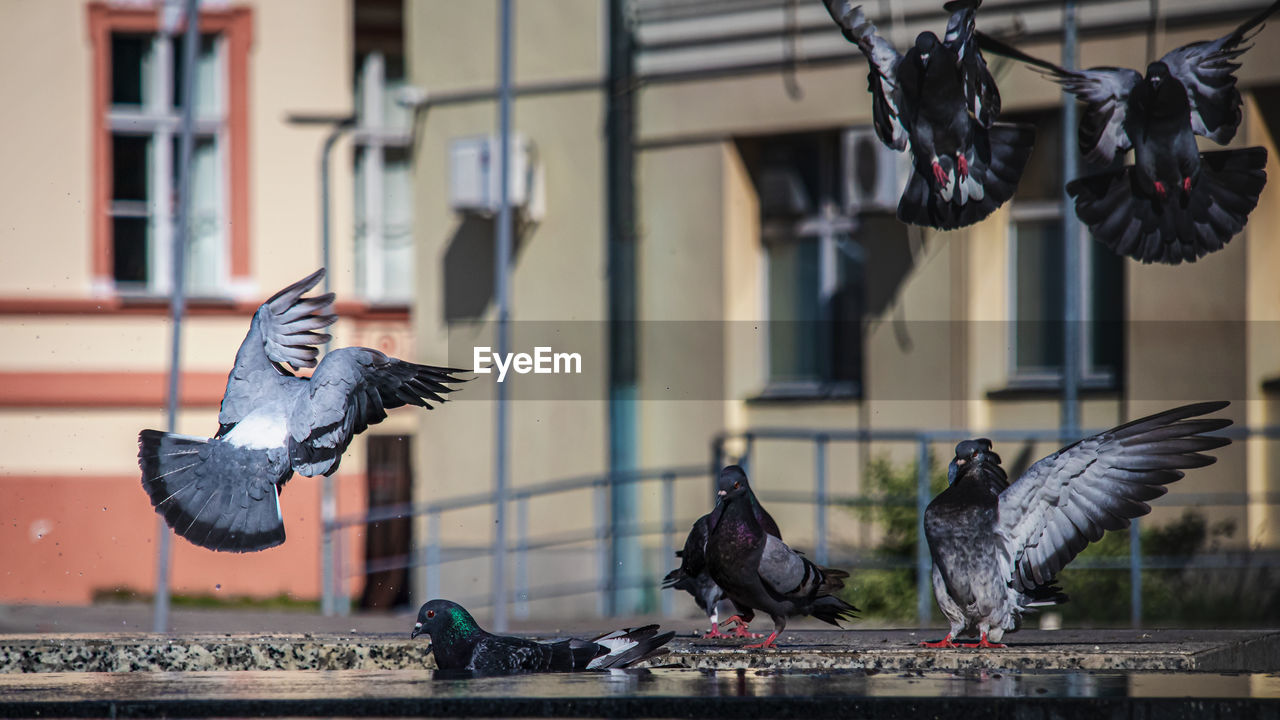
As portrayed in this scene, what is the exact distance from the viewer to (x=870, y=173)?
38.3 ft

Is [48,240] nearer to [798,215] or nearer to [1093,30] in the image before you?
[798,215]

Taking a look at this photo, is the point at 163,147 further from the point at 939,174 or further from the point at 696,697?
the point at 696,697

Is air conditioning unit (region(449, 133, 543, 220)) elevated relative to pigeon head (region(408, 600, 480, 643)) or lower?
elevated

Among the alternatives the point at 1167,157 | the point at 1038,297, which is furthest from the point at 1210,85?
the point at 1038,297

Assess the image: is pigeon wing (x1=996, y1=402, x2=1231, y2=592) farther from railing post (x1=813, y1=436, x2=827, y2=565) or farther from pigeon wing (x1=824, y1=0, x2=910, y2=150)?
railing post (x1=813, y1=436, x2=827, y2=565)

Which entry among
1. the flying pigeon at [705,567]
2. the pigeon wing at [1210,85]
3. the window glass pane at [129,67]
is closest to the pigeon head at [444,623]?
the flying pigeon at [705,567]

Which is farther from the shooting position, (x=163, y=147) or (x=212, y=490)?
(x=163, y=147)

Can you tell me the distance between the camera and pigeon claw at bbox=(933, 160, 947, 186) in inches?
287

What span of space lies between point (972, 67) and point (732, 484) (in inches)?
85.7

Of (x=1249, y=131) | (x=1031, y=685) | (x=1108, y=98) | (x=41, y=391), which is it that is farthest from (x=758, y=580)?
(x=41, y=391)

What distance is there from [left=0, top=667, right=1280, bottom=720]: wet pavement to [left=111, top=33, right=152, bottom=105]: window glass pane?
10.6 metres

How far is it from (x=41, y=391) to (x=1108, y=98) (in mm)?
9341

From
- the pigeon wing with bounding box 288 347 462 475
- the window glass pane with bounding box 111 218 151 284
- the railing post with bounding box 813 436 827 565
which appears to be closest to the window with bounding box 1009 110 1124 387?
the railing post with bounding box 813 436 827 565

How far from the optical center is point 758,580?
6180mm
